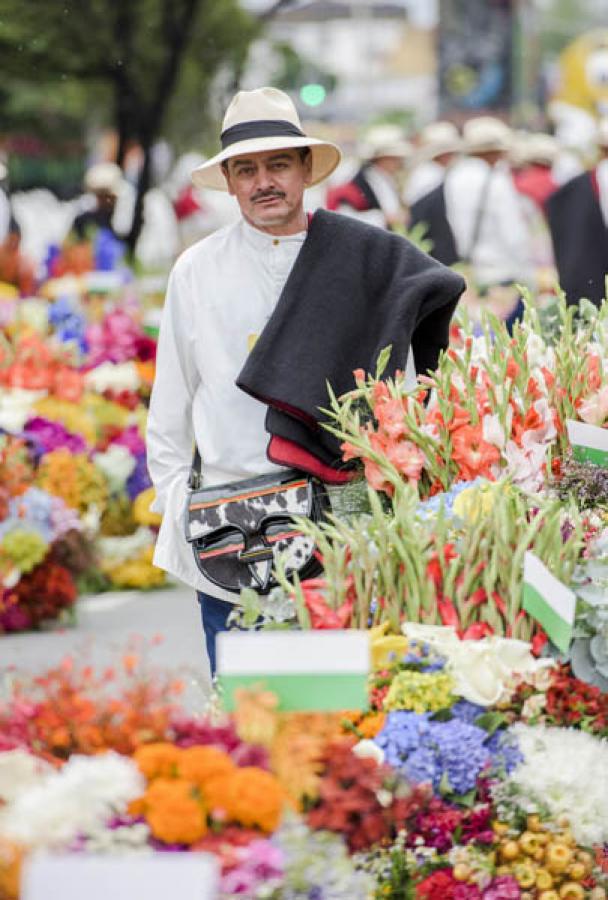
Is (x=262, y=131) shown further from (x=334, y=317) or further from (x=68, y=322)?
(x=68, y=322)

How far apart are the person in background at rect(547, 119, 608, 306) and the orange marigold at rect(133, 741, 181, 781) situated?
5.58 metres

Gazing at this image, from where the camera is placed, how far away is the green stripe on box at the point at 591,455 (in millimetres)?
3721

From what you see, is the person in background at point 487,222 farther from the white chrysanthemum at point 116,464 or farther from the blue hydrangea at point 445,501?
the blue hydrangea at point 445,501

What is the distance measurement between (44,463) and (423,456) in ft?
13.1

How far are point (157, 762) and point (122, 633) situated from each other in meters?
4.64

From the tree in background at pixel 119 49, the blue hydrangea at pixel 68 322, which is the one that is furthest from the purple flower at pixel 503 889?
the tree in background at pixel 119 49

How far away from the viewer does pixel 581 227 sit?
26.9ft

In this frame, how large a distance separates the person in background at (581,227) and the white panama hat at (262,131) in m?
3.78

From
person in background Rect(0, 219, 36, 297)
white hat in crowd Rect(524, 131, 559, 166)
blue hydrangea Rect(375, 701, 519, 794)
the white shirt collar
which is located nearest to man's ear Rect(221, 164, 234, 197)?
the white shirt collar

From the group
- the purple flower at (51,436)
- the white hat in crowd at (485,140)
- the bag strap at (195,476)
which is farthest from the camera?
the white hat in crowd at (485,140)

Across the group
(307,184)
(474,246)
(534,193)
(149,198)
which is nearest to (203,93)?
(149,198)

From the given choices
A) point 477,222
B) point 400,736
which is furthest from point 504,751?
point 477,222

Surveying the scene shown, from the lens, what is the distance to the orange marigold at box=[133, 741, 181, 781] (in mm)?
2451

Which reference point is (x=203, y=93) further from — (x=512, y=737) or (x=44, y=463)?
(x=512, y=737)
